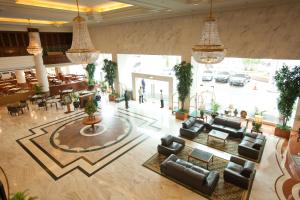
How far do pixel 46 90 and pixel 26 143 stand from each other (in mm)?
8071

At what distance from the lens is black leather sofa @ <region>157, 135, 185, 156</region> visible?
23.7 feet

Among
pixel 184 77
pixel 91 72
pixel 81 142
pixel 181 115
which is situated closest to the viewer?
pixel 81 142

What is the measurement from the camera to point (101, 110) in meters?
13.0

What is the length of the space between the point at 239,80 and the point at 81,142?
15218 mm

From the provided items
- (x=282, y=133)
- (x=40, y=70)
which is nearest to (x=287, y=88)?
(x=282, y=133)

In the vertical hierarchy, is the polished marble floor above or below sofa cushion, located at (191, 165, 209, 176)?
below

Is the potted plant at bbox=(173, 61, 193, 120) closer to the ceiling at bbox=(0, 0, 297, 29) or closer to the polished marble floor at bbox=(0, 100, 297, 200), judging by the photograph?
the polished marble floor at bbox=(0, 100, 297, 200)

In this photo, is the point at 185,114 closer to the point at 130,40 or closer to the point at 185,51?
the point at 185,51

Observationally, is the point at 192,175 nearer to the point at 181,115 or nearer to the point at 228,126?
the point at 228,126

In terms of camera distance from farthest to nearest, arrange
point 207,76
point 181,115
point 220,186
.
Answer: point 207,76 → point 181,115 → point 220,186

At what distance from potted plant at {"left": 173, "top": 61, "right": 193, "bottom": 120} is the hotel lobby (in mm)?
70

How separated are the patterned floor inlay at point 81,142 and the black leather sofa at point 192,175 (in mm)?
2529

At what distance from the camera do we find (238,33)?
27.6ft

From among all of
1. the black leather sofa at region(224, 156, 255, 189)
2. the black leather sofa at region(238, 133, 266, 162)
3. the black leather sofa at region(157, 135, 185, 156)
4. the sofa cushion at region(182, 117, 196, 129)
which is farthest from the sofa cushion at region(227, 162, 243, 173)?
the sofa cushion at region(182, 117, 196, 129)
